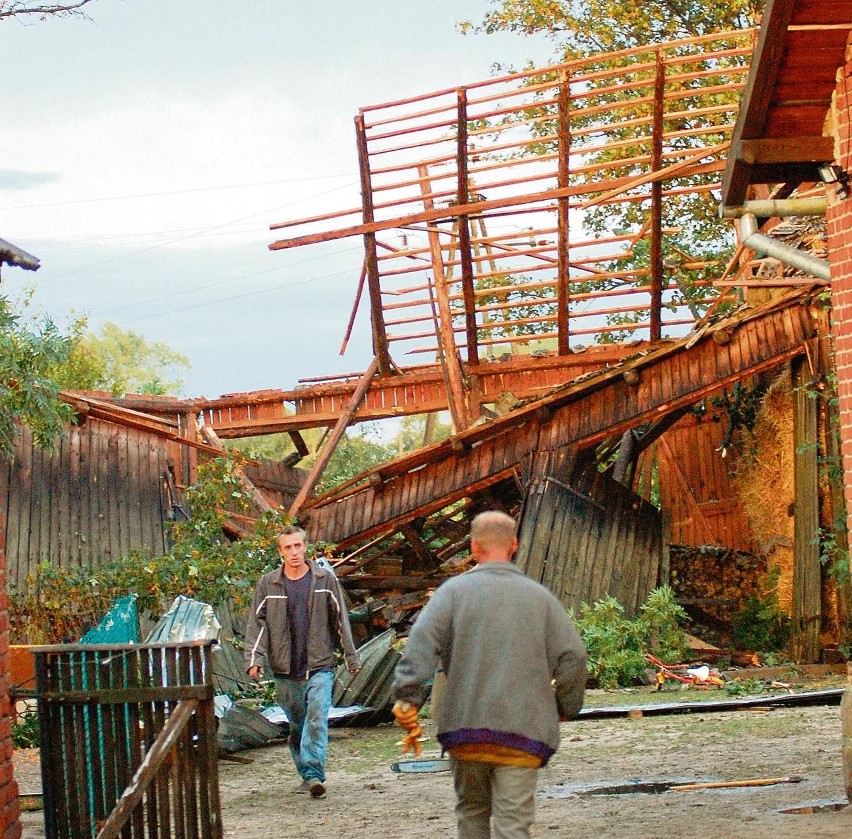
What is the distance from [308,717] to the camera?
9594 mm

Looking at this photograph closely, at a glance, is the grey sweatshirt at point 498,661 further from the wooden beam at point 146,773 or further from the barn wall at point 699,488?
the barn wall at point 699,488

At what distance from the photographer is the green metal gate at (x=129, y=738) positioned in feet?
23.9

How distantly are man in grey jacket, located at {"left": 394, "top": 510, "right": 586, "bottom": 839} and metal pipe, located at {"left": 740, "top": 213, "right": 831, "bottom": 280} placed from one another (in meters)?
3.76

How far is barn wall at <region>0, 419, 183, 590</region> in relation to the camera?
16.0 metres

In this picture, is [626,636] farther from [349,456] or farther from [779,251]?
[349,456]

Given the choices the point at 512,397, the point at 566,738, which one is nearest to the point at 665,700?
the point at 566,738

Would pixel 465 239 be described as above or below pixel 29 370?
above

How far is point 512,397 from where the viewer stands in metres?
18.7

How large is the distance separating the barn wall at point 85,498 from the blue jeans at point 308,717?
6.63 m

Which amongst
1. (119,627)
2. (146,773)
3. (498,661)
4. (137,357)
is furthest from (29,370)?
(137,357)

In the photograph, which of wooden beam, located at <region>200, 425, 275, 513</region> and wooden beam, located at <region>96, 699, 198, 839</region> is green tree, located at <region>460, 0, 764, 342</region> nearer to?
wooden beam, located at <region>200, 425, 275, 513</region>

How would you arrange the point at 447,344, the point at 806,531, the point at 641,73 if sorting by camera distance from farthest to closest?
the point at 641,73
the point at 447,344
the point at 806,531

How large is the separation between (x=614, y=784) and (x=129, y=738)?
369 centimetres

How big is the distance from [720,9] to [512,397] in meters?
10.0
